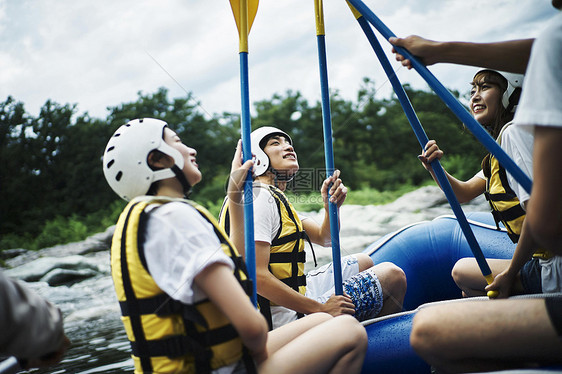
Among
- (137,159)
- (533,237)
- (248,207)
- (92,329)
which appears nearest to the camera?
(533,237)

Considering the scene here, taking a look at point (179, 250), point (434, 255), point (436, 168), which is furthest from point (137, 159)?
point (434, 255)

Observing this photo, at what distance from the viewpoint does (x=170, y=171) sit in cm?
152

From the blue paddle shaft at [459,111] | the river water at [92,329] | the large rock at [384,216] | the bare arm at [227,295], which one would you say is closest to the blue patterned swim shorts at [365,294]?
the blue paddle shaft at [459,111]

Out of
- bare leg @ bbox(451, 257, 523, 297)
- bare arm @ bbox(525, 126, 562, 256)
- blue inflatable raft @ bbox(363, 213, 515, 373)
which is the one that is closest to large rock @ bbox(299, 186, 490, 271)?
blue inflatable raft @ bbox(363, 213, 515, 373)

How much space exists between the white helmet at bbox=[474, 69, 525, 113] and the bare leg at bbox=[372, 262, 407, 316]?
1058 millimetres

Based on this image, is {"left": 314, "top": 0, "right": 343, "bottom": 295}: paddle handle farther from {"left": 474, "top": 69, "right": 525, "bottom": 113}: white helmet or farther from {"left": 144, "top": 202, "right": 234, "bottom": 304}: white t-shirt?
{"left": 144, "top": 202, "right": 234, "bottom": 304}: white t-shirt

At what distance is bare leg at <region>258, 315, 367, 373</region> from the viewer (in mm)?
1330

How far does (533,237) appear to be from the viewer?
1.15 meters

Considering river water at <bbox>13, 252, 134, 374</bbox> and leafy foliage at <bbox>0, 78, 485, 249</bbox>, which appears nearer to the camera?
river water at <bbox>13, 252, 134, 374</bbox>

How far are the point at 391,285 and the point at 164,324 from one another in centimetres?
161

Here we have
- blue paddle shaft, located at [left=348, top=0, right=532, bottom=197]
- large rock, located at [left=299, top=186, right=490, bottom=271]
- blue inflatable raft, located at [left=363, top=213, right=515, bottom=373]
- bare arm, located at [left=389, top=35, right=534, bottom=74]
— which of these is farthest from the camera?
large rock, located at [left=299, top=186, right=490, bottom=271]

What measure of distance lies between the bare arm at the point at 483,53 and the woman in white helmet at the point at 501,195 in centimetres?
49

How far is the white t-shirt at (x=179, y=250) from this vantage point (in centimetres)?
117

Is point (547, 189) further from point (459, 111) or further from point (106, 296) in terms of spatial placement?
point (106, 296)
